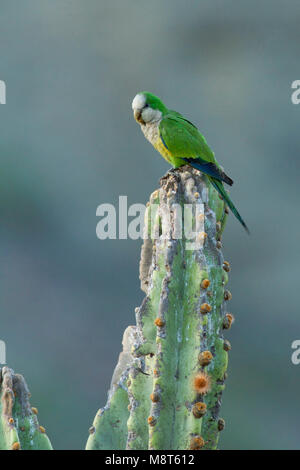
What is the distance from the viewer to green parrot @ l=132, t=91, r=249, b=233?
1751mm

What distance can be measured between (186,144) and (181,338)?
32.7 inches

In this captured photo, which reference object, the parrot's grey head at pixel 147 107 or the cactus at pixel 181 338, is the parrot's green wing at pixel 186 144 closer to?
the parrot's grey head at pixel 147 107

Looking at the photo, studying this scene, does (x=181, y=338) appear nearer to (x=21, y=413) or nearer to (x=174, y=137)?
(x=21, y=413)

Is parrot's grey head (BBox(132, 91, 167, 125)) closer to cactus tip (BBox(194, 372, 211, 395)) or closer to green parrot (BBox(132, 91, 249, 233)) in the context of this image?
green parrot (BBox(132, 91, 249, 233))

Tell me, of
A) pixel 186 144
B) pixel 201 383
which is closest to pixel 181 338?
pixel 201 383

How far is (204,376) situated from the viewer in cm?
107

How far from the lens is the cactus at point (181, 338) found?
1.07 meters

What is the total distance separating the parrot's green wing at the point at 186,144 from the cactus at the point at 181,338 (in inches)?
19.5

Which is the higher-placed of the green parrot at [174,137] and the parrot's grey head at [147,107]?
the parrot's grey head at [147,107]

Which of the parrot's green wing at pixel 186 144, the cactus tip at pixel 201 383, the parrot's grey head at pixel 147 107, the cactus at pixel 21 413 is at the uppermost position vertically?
the parrot's grey head at pixel 147 107

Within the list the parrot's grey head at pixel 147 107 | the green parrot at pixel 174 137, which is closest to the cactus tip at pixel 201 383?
the green parrot at pixel 174 137
